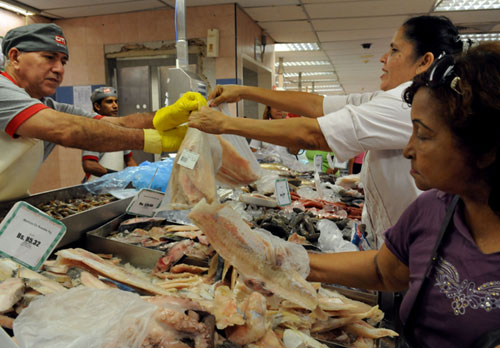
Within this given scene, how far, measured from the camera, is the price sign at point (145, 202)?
7.20ft

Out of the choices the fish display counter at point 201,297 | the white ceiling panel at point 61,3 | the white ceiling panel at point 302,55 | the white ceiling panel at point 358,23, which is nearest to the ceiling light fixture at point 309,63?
the white ceiling panel at point 302,55

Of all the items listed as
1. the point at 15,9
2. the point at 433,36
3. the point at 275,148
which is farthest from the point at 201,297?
the point at 15,9

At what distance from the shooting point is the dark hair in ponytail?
186 cm

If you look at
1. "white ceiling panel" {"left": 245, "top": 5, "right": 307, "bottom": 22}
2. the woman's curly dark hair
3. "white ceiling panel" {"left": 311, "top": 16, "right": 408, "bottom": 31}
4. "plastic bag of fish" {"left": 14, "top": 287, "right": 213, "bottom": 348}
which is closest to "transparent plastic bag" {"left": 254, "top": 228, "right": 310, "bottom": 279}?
"plastic bag of fish" {"left": 14, "top": 287, "right": 213, "bottom": 348}

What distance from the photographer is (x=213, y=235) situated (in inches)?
50.4

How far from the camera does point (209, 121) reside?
61.1 inches

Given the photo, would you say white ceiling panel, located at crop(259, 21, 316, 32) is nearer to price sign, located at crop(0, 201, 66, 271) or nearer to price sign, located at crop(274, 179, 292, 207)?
price sign, located at crop(274, 179, 292, 207)

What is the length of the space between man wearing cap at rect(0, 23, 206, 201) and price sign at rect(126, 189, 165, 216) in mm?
289

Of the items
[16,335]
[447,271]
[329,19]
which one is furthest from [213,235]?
[329,19]


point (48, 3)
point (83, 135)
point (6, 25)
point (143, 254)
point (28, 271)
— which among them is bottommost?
point (143, 254)

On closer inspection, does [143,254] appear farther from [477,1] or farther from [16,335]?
[477,1]

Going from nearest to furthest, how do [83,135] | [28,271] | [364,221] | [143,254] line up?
[28,271] → [143,254] → [83,135] → [364,221]

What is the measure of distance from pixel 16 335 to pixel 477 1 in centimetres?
802

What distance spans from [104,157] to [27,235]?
3249 mm
